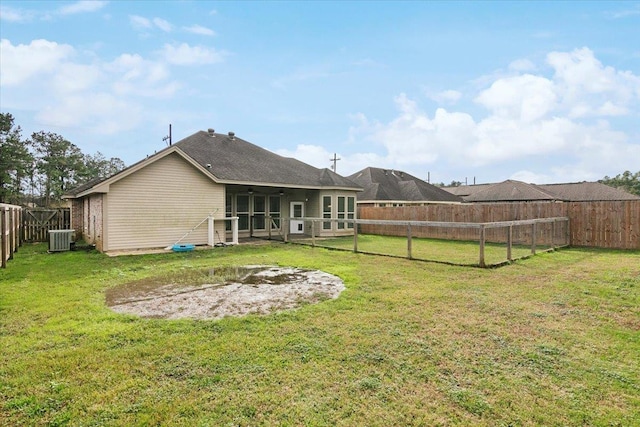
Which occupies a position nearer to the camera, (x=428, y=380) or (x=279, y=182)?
(x=428, y=380)

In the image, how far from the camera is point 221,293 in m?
6.07

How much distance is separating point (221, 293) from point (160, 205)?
7607 mm

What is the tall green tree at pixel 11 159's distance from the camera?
2708 cm

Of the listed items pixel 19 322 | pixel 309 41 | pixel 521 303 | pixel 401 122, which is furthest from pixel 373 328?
pixel 401 122

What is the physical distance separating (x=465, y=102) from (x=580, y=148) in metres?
7.48

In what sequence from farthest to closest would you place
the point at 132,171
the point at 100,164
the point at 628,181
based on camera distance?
the point at 628,181
the point at 100,164
the point at 132,171

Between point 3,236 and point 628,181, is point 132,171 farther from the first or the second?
point 628,181

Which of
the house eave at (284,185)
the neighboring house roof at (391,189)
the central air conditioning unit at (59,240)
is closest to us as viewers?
the central air conditioning unit at (59,240)

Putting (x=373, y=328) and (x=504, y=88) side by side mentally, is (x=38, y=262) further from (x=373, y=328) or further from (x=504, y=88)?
(x=504, y=88)

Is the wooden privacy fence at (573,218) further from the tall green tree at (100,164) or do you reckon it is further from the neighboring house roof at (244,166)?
the tall green tree at (100,164)

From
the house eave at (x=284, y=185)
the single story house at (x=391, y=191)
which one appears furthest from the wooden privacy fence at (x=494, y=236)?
the single story house at (x=391, y=191)

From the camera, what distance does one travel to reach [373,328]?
420 centimetres

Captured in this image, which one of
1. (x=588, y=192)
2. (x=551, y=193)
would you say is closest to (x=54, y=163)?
(x=551, y=193)

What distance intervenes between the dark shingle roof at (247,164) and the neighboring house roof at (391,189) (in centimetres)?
685
